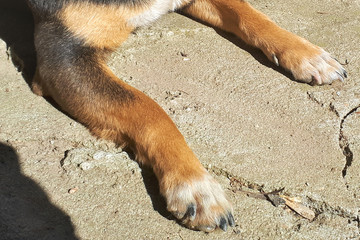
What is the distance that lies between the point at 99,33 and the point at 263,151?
1777mm

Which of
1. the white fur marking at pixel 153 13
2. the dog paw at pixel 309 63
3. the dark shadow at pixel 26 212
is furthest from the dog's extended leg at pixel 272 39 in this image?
the dark shadow at pixel 26 212

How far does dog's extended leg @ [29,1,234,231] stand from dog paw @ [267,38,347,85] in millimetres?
1421

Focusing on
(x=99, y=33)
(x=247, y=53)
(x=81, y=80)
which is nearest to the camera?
(x=81, y=80)

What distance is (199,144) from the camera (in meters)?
3.85

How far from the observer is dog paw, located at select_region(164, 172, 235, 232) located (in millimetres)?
3221

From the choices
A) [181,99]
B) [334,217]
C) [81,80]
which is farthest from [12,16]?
[334,217]

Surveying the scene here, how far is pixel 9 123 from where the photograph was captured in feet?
13.1

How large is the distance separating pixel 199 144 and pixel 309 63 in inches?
55.3

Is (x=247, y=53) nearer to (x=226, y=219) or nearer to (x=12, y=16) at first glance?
(x=226, y=219)

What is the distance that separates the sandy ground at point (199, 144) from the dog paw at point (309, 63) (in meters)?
0.09

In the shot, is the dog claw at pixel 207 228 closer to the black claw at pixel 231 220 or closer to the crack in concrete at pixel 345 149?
the black claw at pixel 231 220

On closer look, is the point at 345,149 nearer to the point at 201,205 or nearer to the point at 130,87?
the point at 201,205

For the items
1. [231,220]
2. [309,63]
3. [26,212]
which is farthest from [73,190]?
[309,63]

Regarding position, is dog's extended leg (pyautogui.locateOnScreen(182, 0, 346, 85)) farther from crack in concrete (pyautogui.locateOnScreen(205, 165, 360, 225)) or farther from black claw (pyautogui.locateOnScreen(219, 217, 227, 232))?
black claw (pyautogui.locateOnScreen(219, 217, 227, 232))
